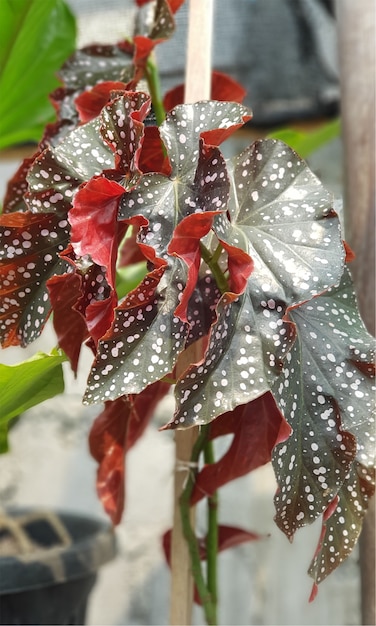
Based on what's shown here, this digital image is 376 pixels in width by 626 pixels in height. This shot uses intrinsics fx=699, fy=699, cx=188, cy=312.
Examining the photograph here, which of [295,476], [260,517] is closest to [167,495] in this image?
[260,517]

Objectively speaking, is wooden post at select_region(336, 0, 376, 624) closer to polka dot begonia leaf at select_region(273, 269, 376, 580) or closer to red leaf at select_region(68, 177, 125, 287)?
polka dot begonia leaf at select_region(273, 269, 376, 580)

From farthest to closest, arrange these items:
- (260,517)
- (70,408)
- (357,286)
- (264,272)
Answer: (70,408), (260,517), (357,286), (264,272)

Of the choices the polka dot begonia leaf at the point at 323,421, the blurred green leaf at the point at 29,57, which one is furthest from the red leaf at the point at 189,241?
the blurred green leaf at the point at 29,57

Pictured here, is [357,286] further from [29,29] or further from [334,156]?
[334,156]

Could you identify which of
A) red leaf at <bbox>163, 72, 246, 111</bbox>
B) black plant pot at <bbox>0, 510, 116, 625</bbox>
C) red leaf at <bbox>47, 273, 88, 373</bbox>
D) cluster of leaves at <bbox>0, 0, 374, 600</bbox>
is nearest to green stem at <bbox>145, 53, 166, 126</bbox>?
red leaf at <bbox>163, 72, 246, 111</bbox>

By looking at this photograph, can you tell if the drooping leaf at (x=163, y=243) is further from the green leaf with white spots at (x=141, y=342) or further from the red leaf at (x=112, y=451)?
the red leaf at (x=112, y=451)

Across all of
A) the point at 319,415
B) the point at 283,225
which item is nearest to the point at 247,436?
the point at 319,415

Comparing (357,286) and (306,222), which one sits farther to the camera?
(357,286)
